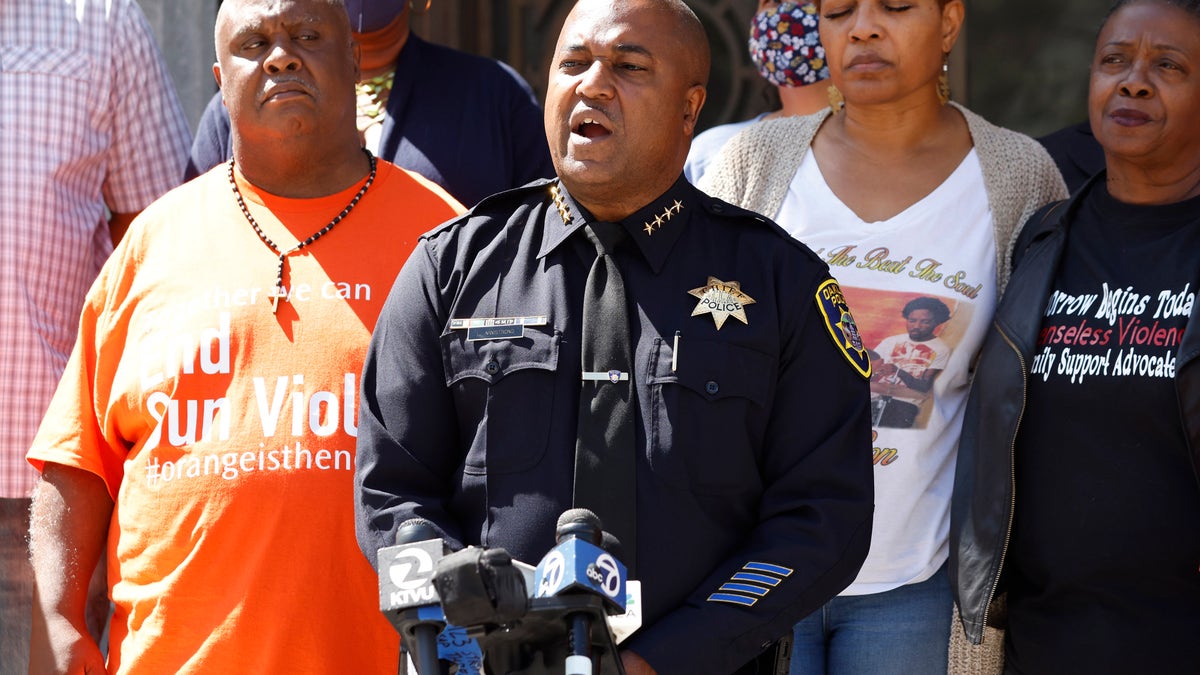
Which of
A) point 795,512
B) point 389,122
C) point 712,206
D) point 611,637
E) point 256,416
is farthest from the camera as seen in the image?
point 389,122

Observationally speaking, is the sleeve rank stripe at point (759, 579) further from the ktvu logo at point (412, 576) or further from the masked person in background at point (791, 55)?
the masked person in background at point (791, 55)

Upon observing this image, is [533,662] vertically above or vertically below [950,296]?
below

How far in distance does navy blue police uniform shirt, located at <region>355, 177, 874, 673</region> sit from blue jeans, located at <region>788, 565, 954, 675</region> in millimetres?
648

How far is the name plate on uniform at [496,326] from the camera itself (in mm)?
2959

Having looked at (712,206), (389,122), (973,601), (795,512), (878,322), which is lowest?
(973,601)

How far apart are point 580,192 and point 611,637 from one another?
974mm

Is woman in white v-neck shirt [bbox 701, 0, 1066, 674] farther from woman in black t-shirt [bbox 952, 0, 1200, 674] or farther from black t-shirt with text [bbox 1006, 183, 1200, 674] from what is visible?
black t-shirt with text [bbox 1006, 183, 1200, 674]

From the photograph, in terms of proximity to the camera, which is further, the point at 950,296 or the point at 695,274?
the point at 950,296

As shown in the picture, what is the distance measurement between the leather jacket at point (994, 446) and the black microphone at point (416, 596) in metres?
1.44

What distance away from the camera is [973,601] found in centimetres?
344

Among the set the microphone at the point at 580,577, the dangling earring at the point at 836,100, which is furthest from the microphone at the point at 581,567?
the dangling earring at the point at 836,100

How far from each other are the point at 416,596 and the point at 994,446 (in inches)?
61.7

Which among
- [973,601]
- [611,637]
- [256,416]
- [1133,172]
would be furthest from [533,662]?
[1133,172]

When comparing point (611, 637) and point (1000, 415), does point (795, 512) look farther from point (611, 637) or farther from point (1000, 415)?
point (1000, 415)
